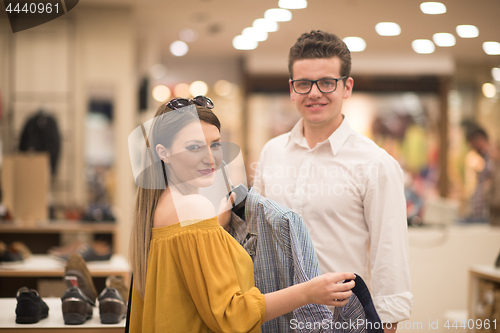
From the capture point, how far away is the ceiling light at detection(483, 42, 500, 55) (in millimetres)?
2146

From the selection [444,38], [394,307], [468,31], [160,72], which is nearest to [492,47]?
[468,31]

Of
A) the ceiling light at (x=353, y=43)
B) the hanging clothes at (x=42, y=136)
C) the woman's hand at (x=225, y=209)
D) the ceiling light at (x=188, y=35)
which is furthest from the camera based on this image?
the ceiling light at (x=188, y=35)

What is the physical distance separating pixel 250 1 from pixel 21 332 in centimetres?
343

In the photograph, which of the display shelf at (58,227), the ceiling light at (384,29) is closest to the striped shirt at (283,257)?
the ceiling light at (384,29)

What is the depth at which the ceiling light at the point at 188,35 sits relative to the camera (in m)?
6.16

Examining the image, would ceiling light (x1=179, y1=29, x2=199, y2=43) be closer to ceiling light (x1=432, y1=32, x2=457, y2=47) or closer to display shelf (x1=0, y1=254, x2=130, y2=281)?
ceiling light (x1=432, y1=32, x2=457, y2=47)

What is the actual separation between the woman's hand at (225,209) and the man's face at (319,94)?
1.29ft

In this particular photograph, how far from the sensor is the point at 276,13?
9.98 ft

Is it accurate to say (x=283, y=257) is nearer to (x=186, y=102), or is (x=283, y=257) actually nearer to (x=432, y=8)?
(x=186, y=102)

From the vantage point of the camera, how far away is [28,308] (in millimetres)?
1521

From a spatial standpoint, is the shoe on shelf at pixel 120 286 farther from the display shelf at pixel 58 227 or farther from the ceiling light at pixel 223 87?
the ceiling light at pixel 223 87

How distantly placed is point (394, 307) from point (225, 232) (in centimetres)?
63

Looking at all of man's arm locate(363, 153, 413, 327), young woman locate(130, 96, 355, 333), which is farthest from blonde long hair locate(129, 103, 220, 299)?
man's arm locate(363, 153, 413, 327)

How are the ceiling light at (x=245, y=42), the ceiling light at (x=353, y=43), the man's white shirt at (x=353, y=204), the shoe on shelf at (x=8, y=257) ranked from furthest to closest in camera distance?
the ceiling light at (x=245, y=42), the shoe on shelf at (x=8, y=257), the ceiling light at (x=353, y=43), the man's white shirt at (x=353, y=204)
